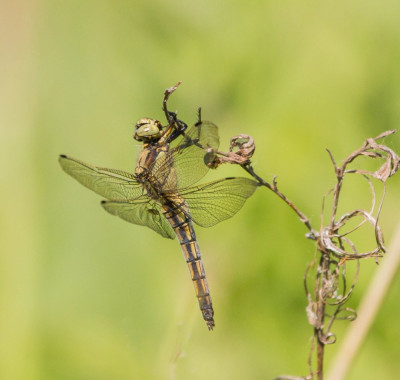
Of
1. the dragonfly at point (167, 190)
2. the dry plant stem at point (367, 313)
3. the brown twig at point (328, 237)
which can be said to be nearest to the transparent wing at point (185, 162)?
the dragonfly at point (167, 190)

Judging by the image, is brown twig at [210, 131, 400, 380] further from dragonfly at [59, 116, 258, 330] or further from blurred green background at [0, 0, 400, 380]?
blurred green background at [0, 0, 400, 380]

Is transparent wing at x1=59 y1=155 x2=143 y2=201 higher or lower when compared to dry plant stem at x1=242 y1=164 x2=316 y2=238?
higher

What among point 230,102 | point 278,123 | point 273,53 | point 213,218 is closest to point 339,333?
point 213,218

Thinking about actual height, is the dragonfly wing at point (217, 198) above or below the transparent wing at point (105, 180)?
below

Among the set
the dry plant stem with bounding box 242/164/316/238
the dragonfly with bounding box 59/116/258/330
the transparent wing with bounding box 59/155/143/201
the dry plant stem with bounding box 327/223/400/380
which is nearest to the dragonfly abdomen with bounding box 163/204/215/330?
the dragonfly with bounding box 59/116/258/330

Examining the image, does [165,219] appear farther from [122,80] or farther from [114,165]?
[122,80]

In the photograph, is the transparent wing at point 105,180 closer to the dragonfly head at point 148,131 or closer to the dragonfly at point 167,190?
the dragonfly at point 167,190
